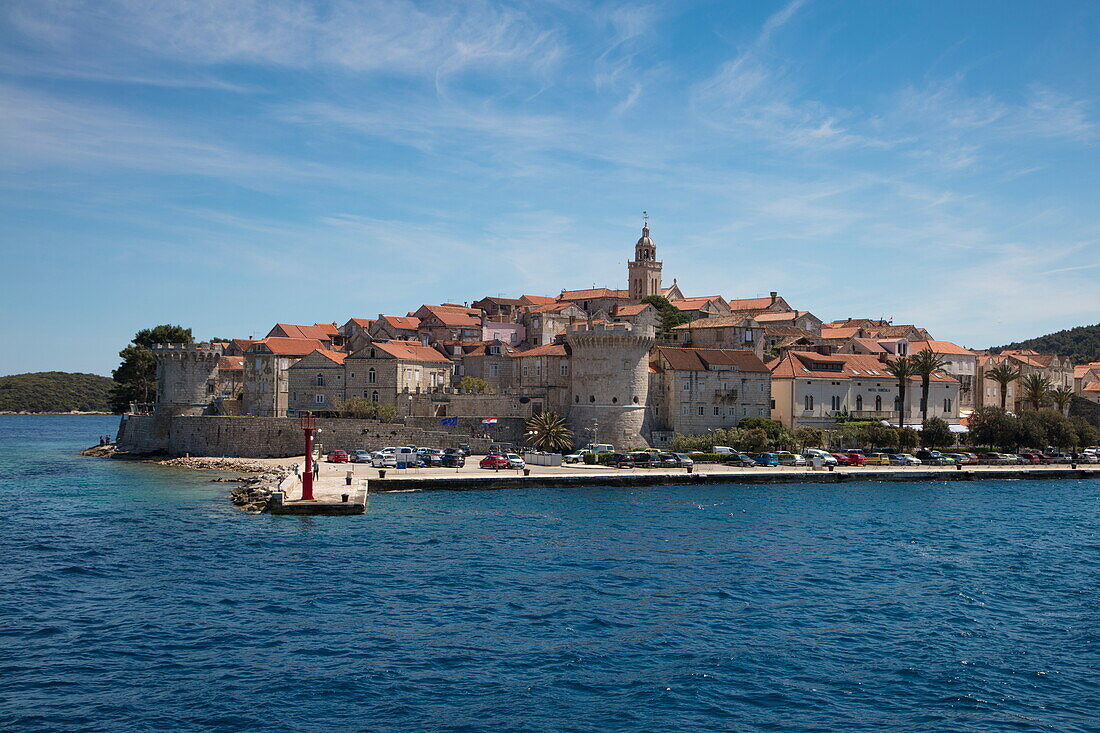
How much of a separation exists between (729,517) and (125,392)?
252ft

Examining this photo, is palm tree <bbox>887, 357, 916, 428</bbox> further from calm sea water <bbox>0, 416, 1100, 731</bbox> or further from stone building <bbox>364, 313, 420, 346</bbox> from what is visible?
stone building <bbox>364, 313, 420, 346</bbox>

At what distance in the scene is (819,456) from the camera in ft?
219

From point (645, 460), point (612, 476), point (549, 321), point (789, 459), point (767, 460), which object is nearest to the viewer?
point (612, 476)

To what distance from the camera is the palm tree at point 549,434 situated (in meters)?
68.2

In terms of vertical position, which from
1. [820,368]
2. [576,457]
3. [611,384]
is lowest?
[576,457]

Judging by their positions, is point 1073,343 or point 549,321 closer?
point 549,321

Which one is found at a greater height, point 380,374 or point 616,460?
point 380,374

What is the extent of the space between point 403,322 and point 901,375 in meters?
47.0

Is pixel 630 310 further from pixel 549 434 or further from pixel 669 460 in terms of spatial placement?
pixel 669 460

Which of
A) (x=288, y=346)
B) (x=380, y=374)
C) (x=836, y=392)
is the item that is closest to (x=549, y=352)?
(x=380, y=374)

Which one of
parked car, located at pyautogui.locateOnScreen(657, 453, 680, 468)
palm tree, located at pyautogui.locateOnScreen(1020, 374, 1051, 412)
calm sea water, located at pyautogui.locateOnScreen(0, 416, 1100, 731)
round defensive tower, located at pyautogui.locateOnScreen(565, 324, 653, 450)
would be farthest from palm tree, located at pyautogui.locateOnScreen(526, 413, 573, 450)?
palm tree, located at pyautogui.locateOnScreen(1020, 374, 1051, 412)

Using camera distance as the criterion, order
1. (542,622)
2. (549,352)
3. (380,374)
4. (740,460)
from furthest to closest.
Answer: (549,352) → (380,374) → (740,460) → (542,622)

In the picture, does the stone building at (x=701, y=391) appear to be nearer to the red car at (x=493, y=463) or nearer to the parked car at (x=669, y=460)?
the parked car at (x=669, y=460)

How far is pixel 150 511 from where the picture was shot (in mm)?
44719
